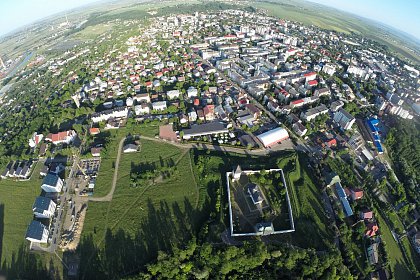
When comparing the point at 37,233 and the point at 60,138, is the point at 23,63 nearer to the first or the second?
the point at 60,138

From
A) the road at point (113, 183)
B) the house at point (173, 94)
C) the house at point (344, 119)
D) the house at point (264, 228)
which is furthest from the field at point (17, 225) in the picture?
the house at point (344, 119)

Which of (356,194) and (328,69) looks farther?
(328,69)

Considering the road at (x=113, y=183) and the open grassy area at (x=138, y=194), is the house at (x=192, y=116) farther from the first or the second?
the road at (x=113, y=183)

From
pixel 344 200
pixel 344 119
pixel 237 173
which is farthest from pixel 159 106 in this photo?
pixel 344 119

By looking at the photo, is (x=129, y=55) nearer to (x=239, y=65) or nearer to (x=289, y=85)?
(x=239, y=65)

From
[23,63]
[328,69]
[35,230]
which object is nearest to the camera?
[35,230]

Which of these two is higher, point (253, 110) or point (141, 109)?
point (141, 109)
